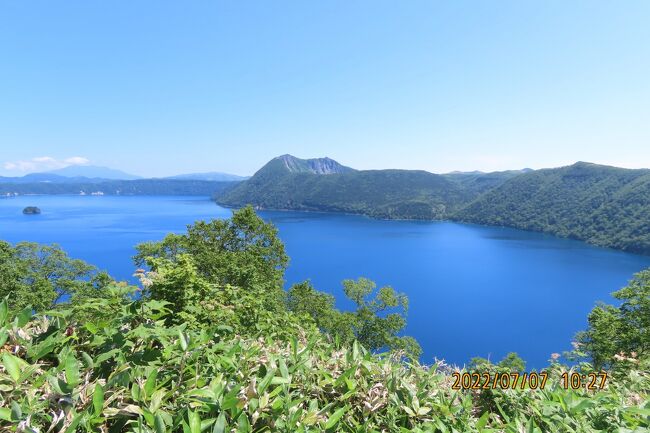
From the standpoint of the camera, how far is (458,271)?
87.4 metres

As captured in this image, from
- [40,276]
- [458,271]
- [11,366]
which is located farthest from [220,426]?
[458,271]

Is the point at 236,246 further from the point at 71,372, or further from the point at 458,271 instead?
the point at 458,271

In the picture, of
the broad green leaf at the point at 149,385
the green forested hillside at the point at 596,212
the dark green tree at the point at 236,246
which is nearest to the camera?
the broad green leaf at the point at 149,385

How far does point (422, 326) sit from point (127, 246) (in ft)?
273

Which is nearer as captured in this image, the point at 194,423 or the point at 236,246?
the point at 194,423

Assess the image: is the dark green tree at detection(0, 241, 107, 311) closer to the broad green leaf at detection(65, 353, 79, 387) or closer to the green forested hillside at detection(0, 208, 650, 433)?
the green forested hillside at detection(0, 208, 650, 433)

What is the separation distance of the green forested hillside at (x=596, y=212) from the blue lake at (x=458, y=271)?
A: 1162 centimetres

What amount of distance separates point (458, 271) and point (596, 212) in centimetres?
11197

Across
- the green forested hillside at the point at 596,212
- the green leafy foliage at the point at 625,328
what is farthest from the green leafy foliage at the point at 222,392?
the green forested hillside at the point at 596,212

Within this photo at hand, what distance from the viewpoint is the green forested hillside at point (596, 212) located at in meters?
130

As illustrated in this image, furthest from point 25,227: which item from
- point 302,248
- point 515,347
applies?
point 515,347

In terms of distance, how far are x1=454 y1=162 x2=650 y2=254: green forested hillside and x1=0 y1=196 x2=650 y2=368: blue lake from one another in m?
11.6

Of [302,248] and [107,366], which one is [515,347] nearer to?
[107,366]

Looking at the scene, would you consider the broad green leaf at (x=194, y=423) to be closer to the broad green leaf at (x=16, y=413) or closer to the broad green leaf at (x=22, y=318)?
the broad green leaf at (x=16, y=413)
